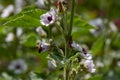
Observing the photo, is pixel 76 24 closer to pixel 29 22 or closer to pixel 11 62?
pixel 29 22

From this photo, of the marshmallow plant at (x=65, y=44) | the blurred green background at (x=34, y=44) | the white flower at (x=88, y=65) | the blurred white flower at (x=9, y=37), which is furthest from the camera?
the blurred white flower at (x=9, y=37)

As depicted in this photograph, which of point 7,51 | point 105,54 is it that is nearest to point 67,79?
point 7,51

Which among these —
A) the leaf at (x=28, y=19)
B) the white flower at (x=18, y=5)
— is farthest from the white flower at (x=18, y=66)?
the leaf at (x=28, y=19)

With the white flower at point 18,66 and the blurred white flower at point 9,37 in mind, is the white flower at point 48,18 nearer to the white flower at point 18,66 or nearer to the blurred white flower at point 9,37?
the white flower at point 18,66

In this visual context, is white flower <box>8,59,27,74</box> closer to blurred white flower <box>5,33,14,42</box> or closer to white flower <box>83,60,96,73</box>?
blurred white flower <box>5,33,14,42</box>

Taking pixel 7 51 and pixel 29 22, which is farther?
pixel 7 51

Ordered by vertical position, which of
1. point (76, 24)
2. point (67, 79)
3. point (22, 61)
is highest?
point (22, 61)

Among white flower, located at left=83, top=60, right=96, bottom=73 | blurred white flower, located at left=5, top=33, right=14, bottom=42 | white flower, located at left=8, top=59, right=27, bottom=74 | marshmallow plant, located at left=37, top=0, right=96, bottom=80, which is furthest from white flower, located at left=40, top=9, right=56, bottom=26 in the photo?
blurred white flower, located at left=5, top=33, right=14, bottom=42
